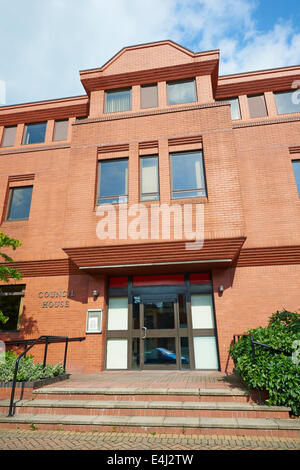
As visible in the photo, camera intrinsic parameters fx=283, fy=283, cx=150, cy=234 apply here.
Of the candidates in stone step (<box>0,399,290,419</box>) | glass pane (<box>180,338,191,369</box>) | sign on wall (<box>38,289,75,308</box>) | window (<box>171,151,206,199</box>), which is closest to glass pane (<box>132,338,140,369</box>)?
glass pane (<box>180,338,191,369</box>)

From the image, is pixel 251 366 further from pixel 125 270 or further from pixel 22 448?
pixel 125 270

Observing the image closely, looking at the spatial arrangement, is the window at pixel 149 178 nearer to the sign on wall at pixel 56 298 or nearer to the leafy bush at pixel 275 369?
the sign on wall at pixel 56 298

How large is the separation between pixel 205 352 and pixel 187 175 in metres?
5.75

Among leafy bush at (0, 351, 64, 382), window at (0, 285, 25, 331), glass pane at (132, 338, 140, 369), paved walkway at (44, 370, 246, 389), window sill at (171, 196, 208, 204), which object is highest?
window sill at (171, 196, 208, 204)

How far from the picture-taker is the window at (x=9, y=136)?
12959mm

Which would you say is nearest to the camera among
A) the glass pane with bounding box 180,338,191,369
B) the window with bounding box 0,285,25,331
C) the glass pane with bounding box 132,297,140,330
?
the glass pane with bounding box 180,338,191,369

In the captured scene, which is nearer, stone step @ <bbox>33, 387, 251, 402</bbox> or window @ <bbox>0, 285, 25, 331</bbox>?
stone step @ <bbox>33, 387, 251, 402</bbox>

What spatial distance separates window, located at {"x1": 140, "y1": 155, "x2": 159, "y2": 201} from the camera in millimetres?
9453

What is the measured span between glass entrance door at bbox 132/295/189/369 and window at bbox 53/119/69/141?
314 inches

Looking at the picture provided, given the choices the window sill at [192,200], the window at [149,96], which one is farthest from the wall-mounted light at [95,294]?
the window at [149,96]

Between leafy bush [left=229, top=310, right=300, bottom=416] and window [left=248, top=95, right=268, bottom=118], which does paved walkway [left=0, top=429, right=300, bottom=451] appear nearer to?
leafy bush [left=229, top=310, right=300, bottom=416]

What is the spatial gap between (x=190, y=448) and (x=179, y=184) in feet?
23.5
